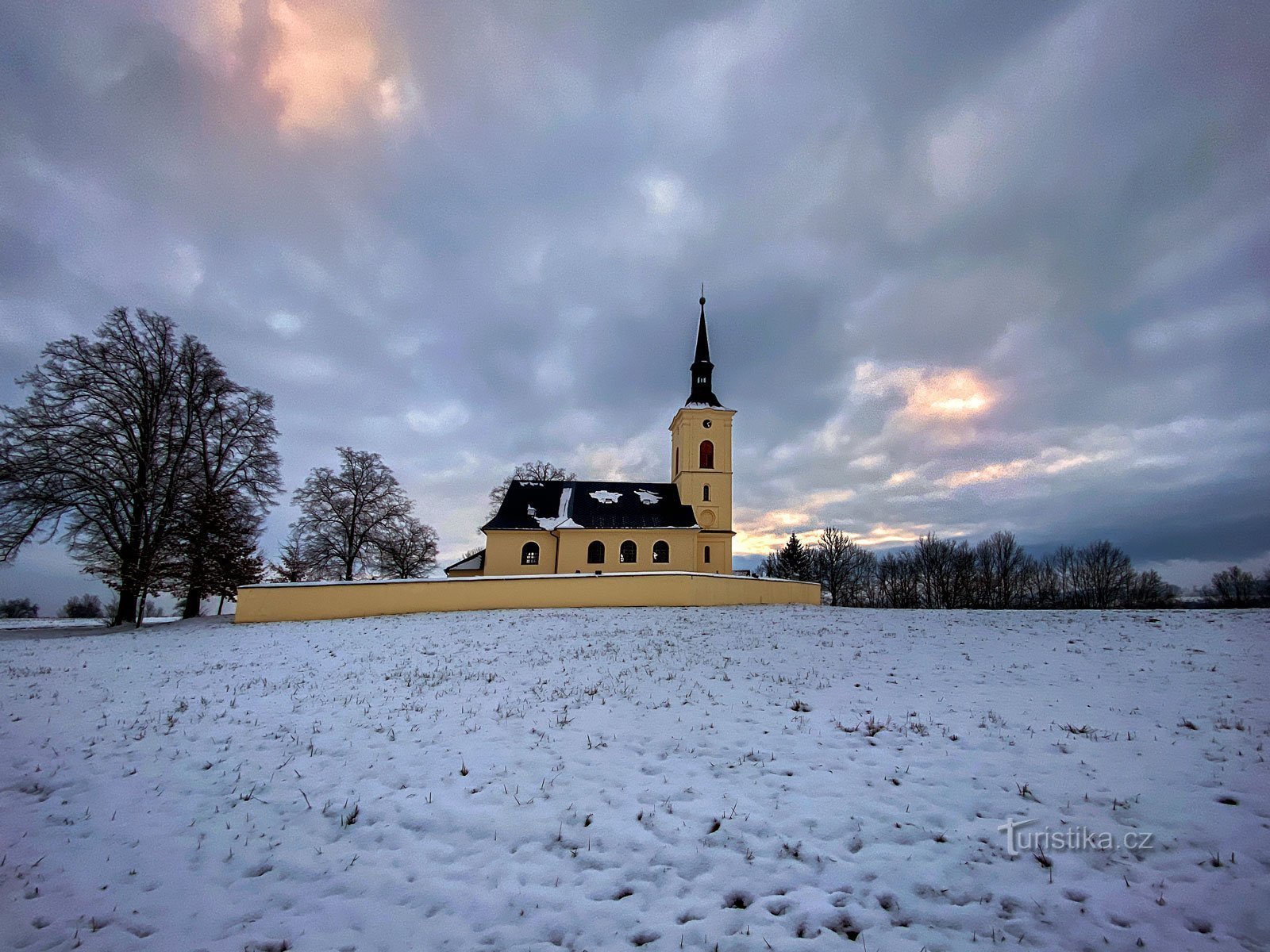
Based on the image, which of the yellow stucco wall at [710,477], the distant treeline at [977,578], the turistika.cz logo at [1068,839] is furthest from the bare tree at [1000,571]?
the turistika.cz logo at [1068,839]

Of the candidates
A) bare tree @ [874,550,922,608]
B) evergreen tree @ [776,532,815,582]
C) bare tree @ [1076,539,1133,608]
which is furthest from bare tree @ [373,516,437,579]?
bare tree @ [1076,539,1133,608]

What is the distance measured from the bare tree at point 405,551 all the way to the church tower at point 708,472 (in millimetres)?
17919

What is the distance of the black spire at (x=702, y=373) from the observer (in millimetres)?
40781

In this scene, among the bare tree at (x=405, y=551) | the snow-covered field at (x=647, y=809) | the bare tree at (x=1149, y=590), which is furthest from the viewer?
the bare tree at (x=1149, y=590)

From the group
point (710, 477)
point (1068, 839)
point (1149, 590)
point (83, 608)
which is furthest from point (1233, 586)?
point (83, 608)

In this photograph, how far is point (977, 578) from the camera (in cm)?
5103

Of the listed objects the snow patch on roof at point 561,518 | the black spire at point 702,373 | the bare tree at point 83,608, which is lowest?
the bare tree at point 83,608

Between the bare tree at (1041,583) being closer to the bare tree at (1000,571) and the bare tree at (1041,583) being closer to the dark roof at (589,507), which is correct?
the bare tree at (1000,571)

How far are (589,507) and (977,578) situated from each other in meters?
39.3

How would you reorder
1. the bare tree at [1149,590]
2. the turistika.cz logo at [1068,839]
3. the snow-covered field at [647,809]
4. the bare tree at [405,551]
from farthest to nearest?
the bare tree at [1149,590] < the bare tree at [405,551] < the turistika.cz logo at [1068,839] < the snow-covered field at [647,809]

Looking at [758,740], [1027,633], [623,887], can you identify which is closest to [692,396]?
[1027,633]

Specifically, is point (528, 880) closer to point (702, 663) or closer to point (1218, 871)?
point (1218, 871)

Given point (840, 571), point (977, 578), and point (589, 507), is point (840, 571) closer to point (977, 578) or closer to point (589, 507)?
point (977, 578)

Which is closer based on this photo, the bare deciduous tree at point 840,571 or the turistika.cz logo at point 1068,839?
the turistika.cz logo at point 1068,839
